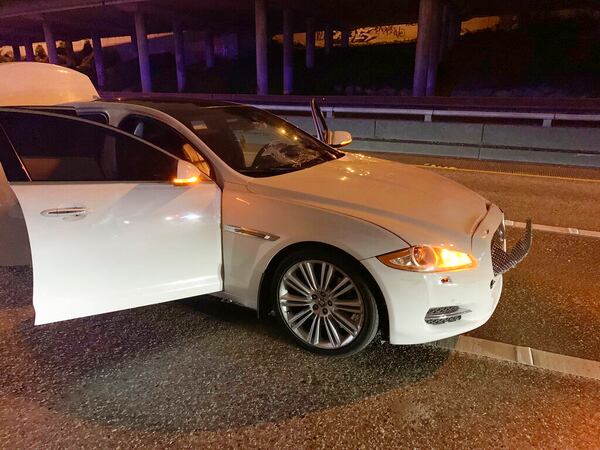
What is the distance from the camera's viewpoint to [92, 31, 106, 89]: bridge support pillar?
45.9 meters

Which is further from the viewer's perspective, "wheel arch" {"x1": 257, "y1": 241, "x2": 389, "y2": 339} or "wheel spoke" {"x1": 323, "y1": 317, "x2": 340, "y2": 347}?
"wheel spoke" {"x1": 323, "y1": 317, "x2": 340, "y2": 347}

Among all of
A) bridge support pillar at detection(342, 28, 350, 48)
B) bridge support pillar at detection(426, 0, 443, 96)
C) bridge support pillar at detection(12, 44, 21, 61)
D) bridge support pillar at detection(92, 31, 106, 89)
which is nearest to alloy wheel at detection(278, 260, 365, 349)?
bridge support pillar at detection(426, 0, 443, 96)

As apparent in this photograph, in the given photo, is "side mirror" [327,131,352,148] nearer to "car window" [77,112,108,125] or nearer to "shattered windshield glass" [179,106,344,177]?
"shattered windshield glass" [179,106,344,177]

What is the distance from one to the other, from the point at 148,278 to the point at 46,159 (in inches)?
42.1

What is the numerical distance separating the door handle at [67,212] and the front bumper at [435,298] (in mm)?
1814

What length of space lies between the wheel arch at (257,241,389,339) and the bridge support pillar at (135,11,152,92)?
1394 inches

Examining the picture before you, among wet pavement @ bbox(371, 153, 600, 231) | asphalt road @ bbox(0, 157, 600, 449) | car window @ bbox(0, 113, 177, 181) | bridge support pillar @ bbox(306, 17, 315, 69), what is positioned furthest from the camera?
bridge support pillar @ bbox(306, 17, 315, 69)

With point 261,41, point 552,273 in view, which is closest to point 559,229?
point 552,273

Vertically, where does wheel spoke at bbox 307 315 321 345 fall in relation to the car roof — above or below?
below

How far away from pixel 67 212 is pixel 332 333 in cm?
184

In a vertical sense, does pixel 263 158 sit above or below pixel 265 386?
above

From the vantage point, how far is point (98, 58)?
46469mm

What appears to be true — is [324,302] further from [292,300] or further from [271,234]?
[271,234]

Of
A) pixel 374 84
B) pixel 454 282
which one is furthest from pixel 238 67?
pixel 454 282
